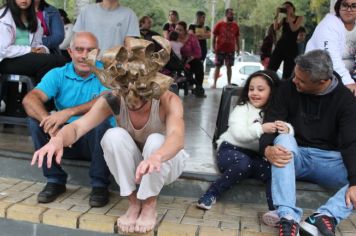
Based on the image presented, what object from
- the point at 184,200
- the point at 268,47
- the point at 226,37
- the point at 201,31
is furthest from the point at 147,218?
the point at 201,31

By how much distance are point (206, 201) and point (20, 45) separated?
7.19 ft

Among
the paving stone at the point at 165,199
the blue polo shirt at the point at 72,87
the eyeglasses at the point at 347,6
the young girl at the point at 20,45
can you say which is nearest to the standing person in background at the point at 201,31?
the young girl at the point at 20,45

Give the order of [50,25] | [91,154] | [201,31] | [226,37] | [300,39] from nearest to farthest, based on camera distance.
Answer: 1. [91,154]
2. [50,25]
3. [300,39]
4. [226,37]
5. [201,31]

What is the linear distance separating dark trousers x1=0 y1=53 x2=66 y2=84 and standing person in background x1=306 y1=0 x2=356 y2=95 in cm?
217

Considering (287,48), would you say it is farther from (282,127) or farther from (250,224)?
(250,224)

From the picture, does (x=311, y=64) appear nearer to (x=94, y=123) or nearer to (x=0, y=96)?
(x=94, y=123)

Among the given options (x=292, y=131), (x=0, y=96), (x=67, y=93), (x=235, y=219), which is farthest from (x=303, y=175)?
(x=0, y=96)

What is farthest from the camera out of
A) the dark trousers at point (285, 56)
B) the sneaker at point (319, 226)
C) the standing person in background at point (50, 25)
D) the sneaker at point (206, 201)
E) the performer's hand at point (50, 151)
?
the dark trousers at point (285, 56)

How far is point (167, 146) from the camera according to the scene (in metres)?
2.63

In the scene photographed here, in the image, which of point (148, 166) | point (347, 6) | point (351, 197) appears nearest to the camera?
point (148, 166)

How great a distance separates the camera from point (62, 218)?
3.12m

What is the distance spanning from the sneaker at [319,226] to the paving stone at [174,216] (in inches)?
29.1

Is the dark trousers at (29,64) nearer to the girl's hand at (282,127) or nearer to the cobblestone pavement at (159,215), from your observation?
the cobblestone pavement at (159,215)

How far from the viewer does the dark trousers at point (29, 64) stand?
4.34 meters
